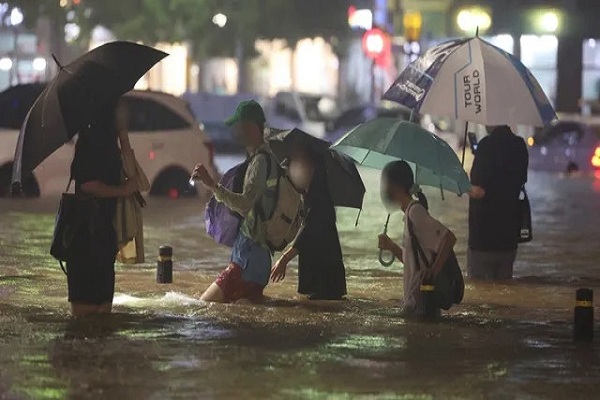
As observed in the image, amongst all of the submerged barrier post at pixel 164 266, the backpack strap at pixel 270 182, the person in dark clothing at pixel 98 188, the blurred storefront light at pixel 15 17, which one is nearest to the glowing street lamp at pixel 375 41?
the blurred storefront light at pixel 15 17

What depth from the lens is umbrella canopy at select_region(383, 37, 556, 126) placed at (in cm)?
1327

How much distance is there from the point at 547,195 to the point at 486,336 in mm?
17663

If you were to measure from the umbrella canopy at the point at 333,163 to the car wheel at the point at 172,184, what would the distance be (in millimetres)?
12141

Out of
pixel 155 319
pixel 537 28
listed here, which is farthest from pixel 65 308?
pixel 537 28

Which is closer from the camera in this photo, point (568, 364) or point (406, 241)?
point (568, 364)

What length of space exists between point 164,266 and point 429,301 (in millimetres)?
3354

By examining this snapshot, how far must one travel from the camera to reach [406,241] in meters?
11.5

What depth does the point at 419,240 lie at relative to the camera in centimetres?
1145

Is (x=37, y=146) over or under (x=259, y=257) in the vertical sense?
over

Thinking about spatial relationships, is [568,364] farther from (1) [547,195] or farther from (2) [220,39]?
(2) [220,39]

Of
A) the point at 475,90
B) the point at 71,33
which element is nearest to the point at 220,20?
the point at 71,33

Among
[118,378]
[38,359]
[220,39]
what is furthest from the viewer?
[220,39]

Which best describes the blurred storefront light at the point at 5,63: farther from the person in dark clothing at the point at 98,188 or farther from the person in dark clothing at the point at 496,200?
the person in dark clothing at the point at 98,188

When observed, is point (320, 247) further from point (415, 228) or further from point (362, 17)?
point (362, 17)
